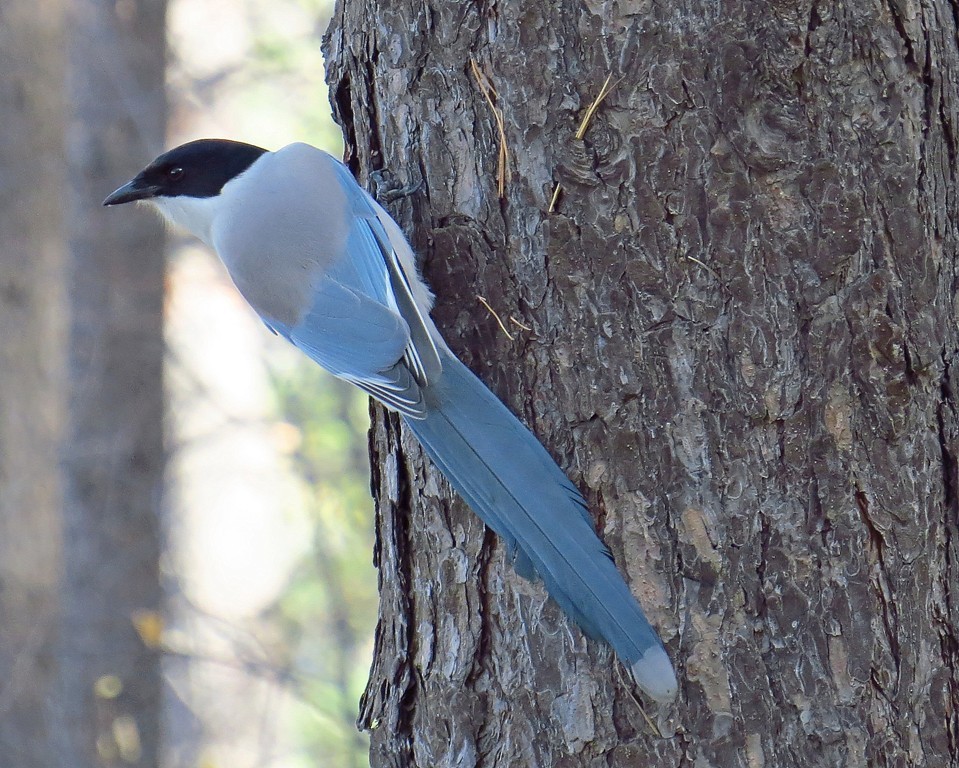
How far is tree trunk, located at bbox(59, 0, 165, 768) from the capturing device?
4.34 m

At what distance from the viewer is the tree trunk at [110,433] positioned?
434 cm

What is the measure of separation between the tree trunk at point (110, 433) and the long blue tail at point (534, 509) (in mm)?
3027

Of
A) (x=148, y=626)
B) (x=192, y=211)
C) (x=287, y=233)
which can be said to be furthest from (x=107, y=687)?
(x=287, y=233)

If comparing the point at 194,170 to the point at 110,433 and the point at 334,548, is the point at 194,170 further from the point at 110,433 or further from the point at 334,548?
the point at 334,548

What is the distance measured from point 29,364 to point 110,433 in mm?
488

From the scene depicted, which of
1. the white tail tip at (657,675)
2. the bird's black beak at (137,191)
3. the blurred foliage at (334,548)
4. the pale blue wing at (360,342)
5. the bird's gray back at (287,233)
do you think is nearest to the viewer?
the white tail tip at (657,675)

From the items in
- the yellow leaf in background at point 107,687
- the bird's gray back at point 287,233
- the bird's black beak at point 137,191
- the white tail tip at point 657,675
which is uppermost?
the bird's black beak at point 137,191

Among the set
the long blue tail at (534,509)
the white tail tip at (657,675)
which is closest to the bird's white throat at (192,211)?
the long blue tail at (534,509)

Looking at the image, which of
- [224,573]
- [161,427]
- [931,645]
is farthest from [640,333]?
[224,573]

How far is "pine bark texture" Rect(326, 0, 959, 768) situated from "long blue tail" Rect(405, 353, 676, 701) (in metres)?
0.04

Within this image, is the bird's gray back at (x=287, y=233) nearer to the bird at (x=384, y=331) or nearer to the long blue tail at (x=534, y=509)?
the bird at (x=384, y=331)

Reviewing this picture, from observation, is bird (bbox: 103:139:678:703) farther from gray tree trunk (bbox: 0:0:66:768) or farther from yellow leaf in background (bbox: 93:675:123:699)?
yellow leaf in background (bbox: 93:675:123:699)

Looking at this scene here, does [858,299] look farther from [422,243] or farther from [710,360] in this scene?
[422,243]

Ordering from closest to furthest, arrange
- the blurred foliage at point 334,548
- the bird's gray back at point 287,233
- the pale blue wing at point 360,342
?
the pale blue wing at point 360,342 → the bird's gray back at point 287,233 → the blurred foliage at point 334,548
